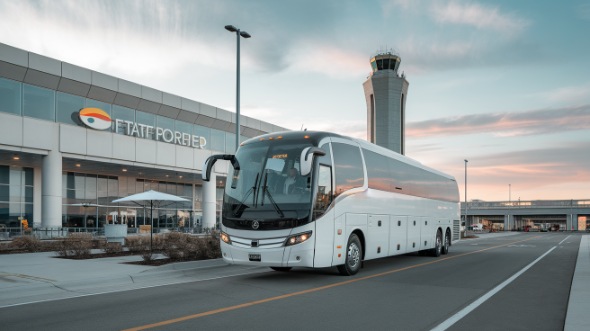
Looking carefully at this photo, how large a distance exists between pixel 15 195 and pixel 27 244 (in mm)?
15570

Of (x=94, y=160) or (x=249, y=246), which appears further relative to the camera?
(x=94, y=160)

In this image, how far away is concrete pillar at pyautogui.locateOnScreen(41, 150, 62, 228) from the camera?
108 ft

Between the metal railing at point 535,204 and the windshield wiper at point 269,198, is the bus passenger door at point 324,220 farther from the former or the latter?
the metal railing at point 535,204

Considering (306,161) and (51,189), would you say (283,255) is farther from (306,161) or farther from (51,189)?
(51,189)

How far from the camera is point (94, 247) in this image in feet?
75.3

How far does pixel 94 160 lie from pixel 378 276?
27.9 metres

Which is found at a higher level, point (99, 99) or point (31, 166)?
point (99, 99)

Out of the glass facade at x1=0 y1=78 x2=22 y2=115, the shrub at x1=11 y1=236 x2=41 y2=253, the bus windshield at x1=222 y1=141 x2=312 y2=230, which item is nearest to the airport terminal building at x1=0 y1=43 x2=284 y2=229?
the glass facade at x1=0 y1=78 x2=22 y2=115

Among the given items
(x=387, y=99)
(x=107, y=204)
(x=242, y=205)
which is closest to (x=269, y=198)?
(x=242, y=205)

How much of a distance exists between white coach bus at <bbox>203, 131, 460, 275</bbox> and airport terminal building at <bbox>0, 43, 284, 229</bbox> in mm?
15150

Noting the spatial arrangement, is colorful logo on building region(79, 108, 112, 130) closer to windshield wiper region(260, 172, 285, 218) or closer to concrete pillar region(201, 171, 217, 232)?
concrete pillar region(201, 171, 217, 232)

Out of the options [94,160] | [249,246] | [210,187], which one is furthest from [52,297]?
[210,187]

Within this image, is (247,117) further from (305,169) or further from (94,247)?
(305,169)

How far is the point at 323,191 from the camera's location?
40.5ft
